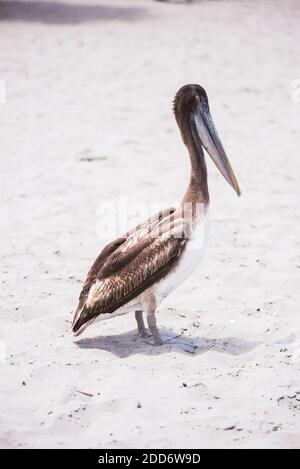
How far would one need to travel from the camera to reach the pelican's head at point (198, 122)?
484 centimetres

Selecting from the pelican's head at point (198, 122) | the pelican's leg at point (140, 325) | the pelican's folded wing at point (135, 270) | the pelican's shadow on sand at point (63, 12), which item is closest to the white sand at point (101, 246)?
the pelican's leg at point (140, 325)

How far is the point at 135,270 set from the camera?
467 cm

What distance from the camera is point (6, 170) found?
866 centimetres

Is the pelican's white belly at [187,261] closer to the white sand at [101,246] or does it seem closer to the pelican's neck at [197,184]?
the pelican's neck at [197,184]

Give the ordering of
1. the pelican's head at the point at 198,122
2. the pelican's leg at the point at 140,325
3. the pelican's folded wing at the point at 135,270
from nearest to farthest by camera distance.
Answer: the pelican's folded wing at the point at 135,270 < the pelican's head at the point at 198,122 < the pelican's leg at the point at 140,325

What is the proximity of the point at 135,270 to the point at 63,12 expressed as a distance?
17195 millimetres

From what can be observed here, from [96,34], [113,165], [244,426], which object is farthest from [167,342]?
[96,34]

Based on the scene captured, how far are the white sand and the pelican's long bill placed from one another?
1.05 m

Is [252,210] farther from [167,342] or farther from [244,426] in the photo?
[244,426]

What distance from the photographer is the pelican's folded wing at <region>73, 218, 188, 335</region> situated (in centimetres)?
461

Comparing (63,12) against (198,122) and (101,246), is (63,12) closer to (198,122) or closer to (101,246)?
(101,246)

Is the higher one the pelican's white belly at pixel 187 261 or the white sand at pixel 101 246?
the pelican's white belly at pixel 187 261

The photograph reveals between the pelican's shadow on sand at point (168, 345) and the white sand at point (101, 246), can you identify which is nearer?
the white sand at point (101, 246)

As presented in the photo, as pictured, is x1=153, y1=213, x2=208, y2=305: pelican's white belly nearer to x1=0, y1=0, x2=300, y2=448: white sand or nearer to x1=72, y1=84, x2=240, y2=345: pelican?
x1=72, y1=84, x2=240, y2=345: pelican
